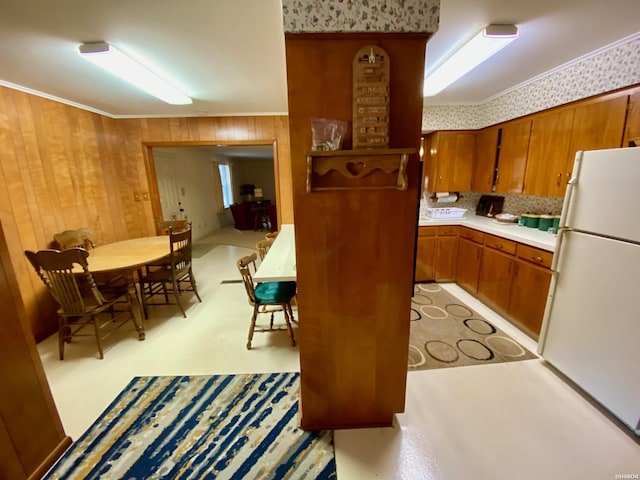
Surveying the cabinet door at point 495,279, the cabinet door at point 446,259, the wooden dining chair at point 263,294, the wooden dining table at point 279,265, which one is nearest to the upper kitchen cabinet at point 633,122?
the cabinet door at point 495,279

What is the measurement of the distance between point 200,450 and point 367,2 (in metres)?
2.47

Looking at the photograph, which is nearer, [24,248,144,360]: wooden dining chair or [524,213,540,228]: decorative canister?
[24,248,144,360]: wooden dining chair

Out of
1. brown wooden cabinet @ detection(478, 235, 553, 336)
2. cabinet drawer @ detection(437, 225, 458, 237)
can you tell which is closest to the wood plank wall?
cabinet drawer @ detection(437, 225, 458, 237)

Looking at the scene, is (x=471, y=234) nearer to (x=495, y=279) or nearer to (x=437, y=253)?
(x=437, y=253)

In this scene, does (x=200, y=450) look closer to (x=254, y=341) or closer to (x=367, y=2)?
(x=254, y=341)

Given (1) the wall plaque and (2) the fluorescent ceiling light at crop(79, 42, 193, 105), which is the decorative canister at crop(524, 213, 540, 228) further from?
(2) the fluorescent ceiling light at crop(79, 42, 193, 105)

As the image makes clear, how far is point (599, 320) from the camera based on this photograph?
1.71 metres

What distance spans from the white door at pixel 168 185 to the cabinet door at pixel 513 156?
546cm

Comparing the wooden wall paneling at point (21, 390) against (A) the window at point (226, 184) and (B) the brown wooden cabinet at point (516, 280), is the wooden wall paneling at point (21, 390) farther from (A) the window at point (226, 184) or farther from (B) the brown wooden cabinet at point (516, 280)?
(A) the window at point (226, 184)

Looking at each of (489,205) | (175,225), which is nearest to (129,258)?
(175,225)

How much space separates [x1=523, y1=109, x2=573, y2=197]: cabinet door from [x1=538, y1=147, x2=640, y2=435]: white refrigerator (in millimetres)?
928

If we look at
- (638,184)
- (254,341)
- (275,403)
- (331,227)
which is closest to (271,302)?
(254,341)

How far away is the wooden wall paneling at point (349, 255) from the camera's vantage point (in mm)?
1204

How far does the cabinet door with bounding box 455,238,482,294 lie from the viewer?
10.7 feet
